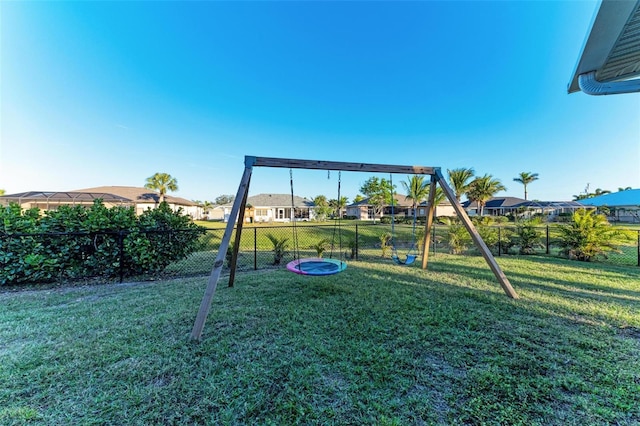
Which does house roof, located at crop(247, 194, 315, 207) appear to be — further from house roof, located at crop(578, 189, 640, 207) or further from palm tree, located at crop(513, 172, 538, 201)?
palm tree, located at crop(513, 172, 538, 201)

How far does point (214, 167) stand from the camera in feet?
74.0

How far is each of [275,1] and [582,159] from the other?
21.8 metres

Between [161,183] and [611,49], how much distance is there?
118 feet

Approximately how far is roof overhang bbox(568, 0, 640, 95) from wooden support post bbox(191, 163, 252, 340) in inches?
176

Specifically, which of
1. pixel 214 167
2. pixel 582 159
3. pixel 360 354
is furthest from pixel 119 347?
pixel 582 159

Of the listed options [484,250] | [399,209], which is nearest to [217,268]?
[484,250]

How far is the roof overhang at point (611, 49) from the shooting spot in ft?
8.15

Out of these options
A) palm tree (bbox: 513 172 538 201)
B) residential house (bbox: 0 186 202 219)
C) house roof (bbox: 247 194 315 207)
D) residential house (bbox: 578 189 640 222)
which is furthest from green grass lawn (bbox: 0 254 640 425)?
palm tree (bbox: 513 172 538 201)

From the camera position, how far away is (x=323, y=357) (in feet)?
6.83

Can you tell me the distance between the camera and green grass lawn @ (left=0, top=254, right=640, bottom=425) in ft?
4.89

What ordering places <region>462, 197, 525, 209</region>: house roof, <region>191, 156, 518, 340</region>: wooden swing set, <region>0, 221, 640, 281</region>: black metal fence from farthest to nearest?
1. <region>462, 197, 525, 209</region>: house roof
2. <region>0, 221, 640, 281</region>: black metal fence
3. <region>191, 156, 518, 340</region>: wooden swing set

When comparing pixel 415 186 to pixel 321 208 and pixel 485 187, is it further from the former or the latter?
pixel 485 187

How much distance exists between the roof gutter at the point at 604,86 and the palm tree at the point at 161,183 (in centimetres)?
3504

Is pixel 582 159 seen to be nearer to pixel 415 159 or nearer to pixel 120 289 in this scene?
pixel 415 159
